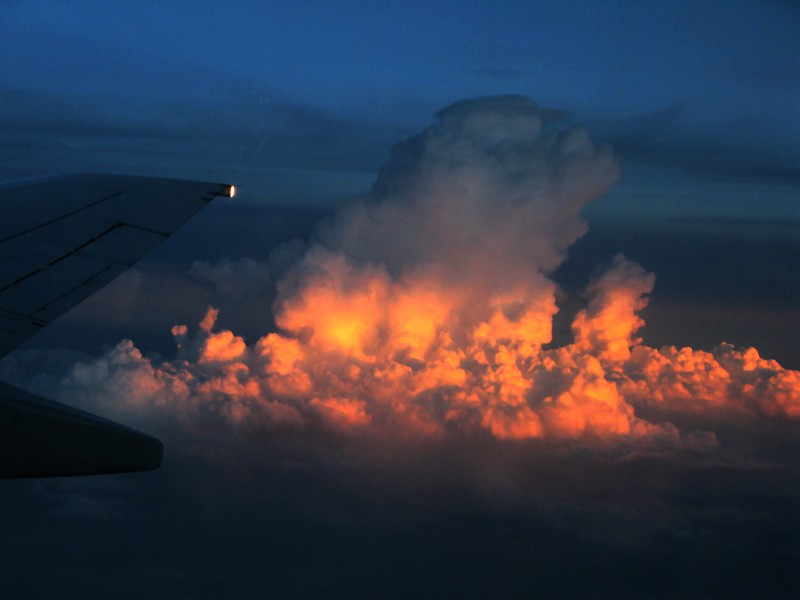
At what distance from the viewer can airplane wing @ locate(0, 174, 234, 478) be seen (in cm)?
486

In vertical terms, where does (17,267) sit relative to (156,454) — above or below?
above

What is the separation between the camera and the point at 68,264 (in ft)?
25.3

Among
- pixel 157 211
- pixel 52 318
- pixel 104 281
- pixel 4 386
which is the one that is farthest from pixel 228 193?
pixel 4 386

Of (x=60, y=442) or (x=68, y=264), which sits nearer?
(x=60, y=442)

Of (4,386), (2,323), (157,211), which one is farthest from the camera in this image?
(157,211)

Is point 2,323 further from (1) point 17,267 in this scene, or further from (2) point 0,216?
(2) point 0,216

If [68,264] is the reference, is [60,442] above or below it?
below

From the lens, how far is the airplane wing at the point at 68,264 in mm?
4863

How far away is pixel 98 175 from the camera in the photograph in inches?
413

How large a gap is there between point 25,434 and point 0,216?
4860 mm

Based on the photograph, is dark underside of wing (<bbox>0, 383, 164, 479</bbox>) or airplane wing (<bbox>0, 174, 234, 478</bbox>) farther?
airplane wing (<bbox>0, 174, 234, 478</bbox>)

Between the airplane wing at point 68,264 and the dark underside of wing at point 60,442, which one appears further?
the airplane wing at point 68,264

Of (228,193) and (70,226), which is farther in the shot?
(228,193)

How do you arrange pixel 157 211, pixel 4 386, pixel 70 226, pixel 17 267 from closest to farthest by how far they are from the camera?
1. pixel 4 386
2. pixel 17 267
3. pixel 70 226
4. pixel 157 211
